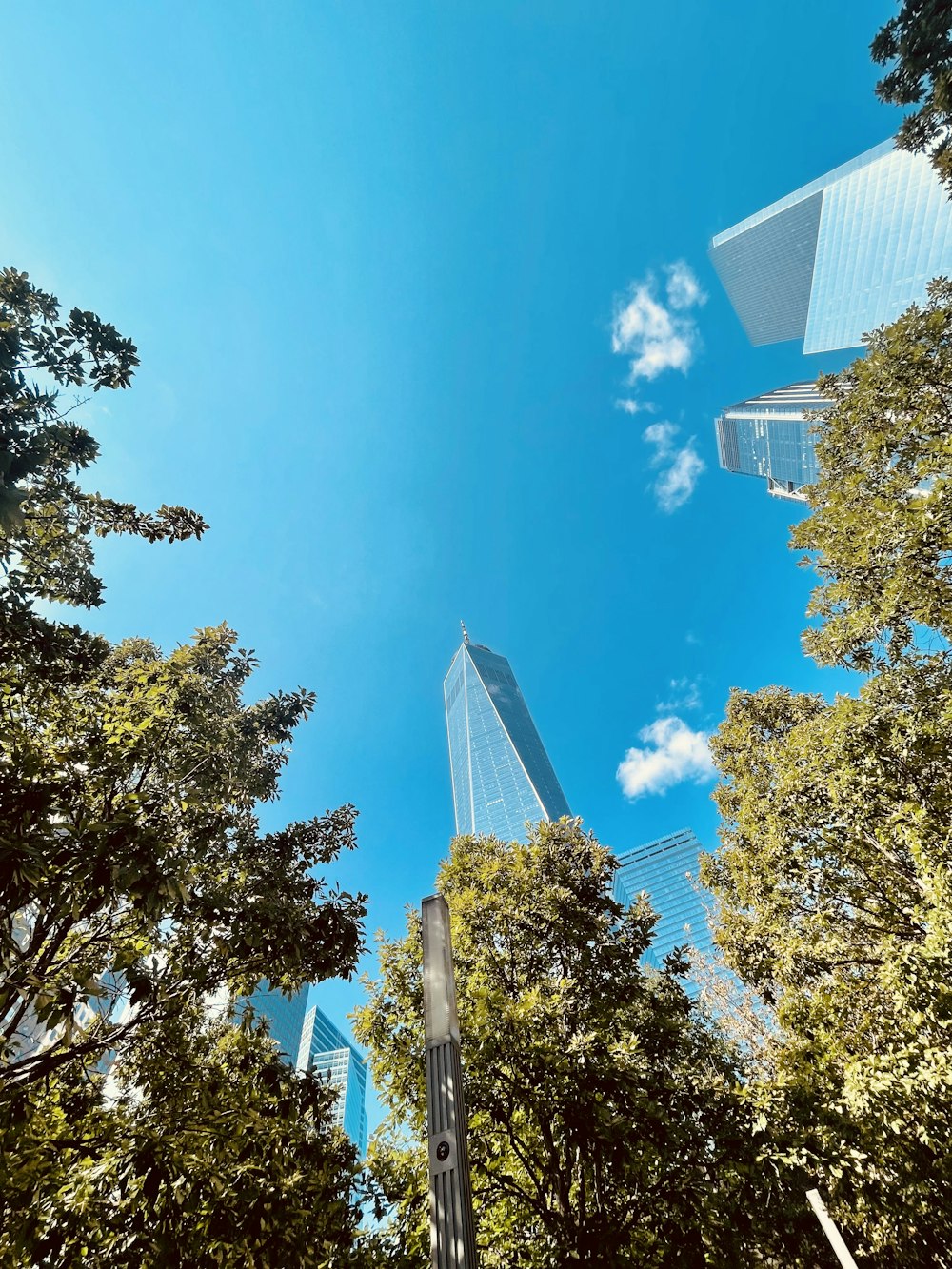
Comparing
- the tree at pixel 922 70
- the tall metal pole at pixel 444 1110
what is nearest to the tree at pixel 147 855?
the tall metal pole at pixel 444 1110

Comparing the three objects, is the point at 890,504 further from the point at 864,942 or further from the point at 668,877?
the point at 668,877

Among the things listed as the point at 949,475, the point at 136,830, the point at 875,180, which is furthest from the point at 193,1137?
the point at 875,180

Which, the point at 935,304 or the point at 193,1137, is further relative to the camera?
the point at 935,304

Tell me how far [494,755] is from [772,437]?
9399 cm

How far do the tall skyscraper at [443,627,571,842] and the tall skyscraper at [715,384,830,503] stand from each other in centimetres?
8083

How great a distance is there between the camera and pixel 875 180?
6356 cm

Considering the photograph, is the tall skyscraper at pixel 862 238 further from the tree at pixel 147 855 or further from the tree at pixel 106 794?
the tree at pixel 147 855

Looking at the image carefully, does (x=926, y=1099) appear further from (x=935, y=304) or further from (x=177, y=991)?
(x=935, y=304)

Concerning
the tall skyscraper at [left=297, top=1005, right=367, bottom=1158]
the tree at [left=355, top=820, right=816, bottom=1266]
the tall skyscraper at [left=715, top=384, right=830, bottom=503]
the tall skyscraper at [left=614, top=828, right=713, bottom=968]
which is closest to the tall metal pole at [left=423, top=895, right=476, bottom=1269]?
the tree at [left=355, top=820, right=816, bottom=1266]

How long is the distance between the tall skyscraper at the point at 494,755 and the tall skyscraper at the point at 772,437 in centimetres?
8083

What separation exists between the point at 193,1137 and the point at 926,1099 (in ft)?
29.8

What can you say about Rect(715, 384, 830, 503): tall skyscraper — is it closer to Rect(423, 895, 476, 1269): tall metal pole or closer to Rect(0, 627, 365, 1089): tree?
Rect(0, 627, 365, 1089): tree

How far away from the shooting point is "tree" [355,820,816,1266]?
800 cm

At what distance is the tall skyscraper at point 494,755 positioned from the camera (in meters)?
130
